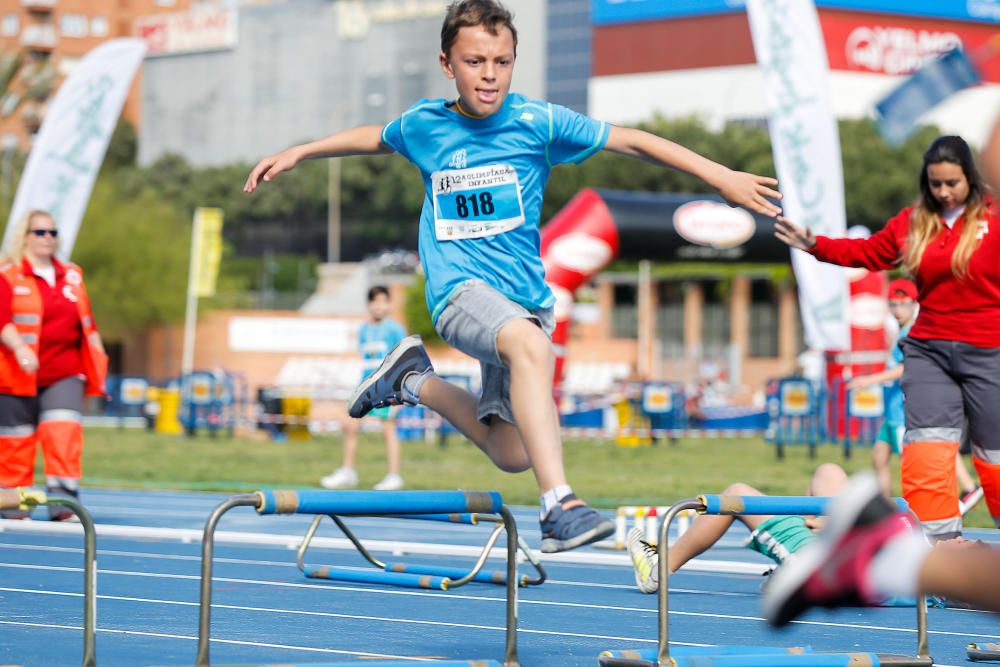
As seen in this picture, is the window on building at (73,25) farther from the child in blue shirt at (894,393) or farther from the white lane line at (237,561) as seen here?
the white lane line at (237,561)

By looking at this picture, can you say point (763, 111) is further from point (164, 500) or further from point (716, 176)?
point (716, 176)

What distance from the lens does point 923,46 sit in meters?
82.4

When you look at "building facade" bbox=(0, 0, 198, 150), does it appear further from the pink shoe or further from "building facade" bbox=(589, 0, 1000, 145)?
the pink shoe

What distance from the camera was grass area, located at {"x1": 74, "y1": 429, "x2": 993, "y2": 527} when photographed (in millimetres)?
16781

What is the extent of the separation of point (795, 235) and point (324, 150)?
207 centimetres

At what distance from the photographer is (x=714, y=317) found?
66812 mm

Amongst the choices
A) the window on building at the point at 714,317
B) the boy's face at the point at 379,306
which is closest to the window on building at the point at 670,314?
the window on building at the point at 714,317

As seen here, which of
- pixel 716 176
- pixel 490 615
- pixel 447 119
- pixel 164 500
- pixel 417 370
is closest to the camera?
pixel 716 176

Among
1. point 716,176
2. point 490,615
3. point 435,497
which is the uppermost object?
point 716,176

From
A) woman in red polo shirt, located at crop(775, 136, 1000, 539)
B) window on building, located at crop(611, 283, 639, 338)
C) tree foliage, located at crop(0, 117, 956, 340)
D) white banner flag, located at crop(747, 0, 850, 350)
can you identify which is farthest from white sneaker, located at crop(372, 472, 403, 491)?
window on building, located at crop(611, 283, 639, 338)

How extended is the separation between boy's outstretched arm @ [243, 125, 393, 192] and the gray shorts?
67cm

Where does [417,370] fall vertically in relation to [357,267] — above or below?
below

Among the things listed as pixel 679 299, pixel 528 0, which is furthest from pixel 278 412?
pixel 528 0

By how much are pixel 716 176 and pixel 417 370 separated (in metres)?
1.56
